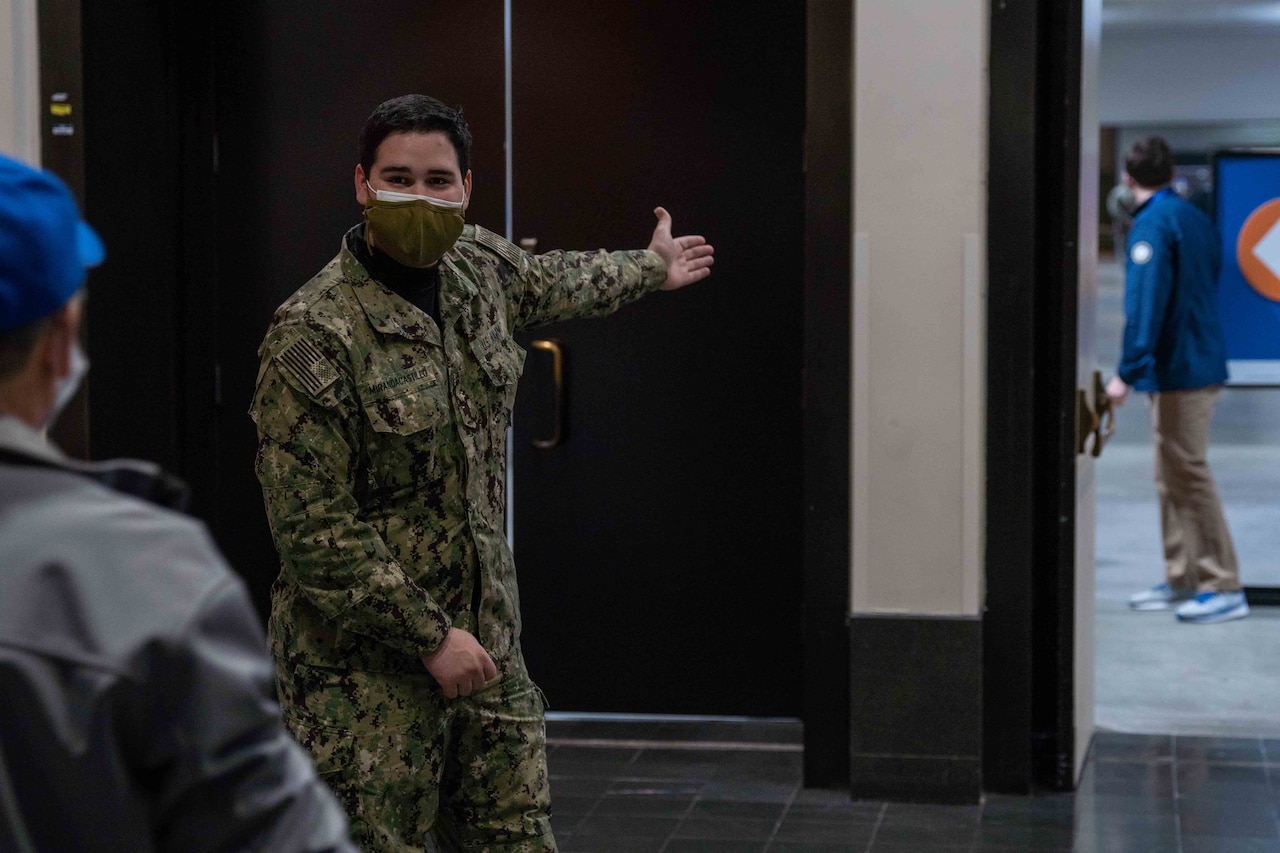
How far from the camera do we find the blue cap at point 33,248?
1.13 metres

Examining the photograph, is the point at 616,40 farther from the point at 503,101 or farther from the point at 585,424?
the point at 585,424

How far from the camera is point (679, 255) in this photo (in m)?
3.23

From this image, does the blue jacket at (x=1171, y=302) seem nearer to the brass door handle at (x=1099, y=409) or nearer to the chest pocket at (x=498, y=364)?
the brass door handle at (x=1099, y=409)

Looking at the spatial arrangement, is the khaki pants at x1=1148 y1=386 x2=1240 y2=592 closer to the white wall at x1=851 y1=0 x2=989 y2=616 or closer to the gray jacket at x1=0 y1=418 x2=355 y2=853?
the white wall at x1=851 y1=0 x2=989 y2=616

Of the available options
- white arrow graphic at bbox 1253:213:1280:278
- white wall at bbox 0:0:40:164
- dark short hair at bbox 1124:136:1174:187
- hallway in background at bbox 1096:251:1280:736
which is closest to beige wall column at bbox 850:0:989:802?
hallway in background at bbox 1096:251:1280:736

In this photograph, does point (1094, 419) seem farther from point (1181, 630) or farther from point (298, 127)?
point (298, 127)

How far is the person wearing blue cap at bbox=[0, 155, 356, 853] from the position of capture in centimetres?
105

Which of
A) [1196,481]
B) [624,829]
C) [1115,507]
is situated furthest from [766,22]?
[1115,507]

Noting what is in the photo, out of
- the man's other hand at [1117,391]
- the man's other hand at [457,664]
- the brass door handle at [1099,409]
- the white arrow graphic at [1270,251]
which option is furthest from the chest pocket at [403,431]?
the white arrow graphic at [1270,251]

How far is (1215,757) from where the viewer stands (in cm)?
473

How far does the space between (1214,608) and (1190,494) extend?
484 millimetres

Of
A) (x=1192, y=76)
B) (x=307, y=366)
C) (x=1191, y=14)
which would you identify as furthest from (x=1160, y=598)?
(x=1192, y=76)

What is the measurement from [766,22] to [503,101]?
0.80 meters

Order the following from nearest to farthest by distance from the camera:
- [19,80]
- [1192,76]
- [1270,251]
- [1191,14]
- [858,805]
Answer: [858,805] < [19,80] < [1270,251] < [1191,14] < [1192,76]
